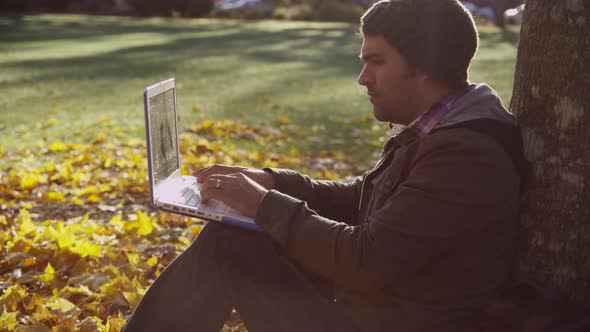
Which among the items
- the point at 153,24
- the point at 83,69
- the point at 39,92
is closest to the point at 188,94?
the point at 39,92

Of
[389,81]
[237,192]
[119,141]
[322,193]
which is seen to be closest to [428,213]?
[389,81]

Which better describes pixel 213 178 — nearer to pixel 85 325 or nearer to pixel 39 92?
pixel 85 325

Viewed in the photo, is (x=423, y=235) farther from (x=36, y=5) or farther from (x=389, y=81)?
(x=36, y=5)

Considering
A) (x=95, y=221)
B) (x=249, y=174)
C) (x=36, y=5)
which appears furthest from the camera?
(x=36, y=5)

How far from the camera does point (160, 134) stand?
255 cm

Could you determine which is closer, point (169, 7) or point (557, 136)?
point (557, 136)

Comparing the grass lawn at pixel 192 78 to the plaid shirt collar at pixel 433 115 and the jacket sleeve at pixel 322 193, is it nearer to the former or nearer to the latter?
the jacket sleeve at pixel 322 193

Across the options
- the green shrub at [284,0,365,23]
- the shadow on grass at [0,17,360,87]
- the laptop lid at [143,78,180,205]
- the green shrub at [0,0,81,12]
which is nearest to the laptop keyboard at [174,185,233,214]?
the laptop lid at [143,78,180,205]

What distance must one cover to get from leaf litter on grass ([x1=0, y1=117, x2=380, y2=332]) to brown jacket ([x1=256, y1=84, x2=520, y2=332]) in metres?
1.08

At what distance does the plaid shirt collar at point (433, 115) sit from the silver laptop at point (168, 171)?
586 mm

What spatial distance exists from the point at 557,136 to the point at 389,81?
654 millimetres

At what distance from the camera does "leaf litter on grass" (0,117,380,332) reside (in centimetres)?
285

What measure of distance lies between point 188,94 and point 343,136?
11.2ft

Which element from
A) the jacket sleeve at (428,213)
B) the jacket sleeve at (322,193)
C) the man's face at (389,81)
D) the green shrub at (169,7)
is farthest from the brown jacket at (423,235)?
the green shrub at (169,7)
